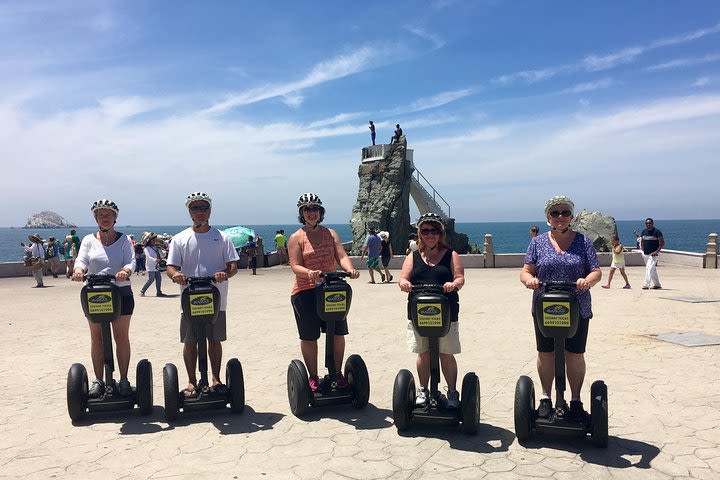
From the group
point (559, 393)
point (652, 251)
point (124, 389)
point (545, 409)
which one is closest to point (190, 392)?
point (124, 389)

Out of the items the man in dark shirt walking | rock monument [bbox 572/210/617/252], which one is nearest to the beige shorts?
the man in dark shirt walking

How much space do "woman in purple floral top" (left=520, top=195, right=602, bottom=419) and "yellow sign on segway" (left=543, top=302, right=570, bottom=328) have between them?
0.25 m

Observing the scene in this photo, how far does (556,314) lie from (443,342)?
1.04m

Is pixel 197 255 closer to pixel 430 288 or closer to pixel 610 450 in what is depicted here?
pixel 430 288

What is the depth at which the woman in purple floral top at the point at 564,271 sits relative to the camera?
14.4 feet

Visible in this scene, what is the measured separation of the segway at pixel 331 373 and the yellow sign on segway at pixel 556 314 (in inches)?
69.1

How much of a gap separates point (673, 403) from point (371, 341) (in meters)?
4.24

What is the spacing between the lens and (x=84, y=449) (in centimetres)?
451

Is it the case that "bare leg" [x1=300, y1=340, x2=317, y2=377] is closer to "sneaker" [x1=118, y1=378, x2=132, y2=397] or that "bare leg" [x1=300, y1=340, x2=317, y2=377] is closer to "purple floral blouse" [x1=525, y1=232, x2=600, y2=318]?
"sneaker" [x1=118, y1=378, x2=132, y2=397]

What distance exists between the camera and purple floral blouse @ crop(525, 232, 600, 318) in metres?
4.38

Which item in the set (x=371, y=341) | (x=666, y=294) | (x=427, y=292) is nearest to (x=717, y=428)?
(x=427, y=292)

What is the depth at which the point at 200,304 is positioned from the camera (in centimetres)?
488

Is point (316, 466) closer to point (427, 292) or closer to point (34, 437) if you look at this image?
point (427, 292)

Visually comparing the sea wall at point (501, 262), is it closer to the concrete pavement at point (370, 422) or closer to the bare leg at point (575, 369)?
the concrete pavement at point (370, 422)
